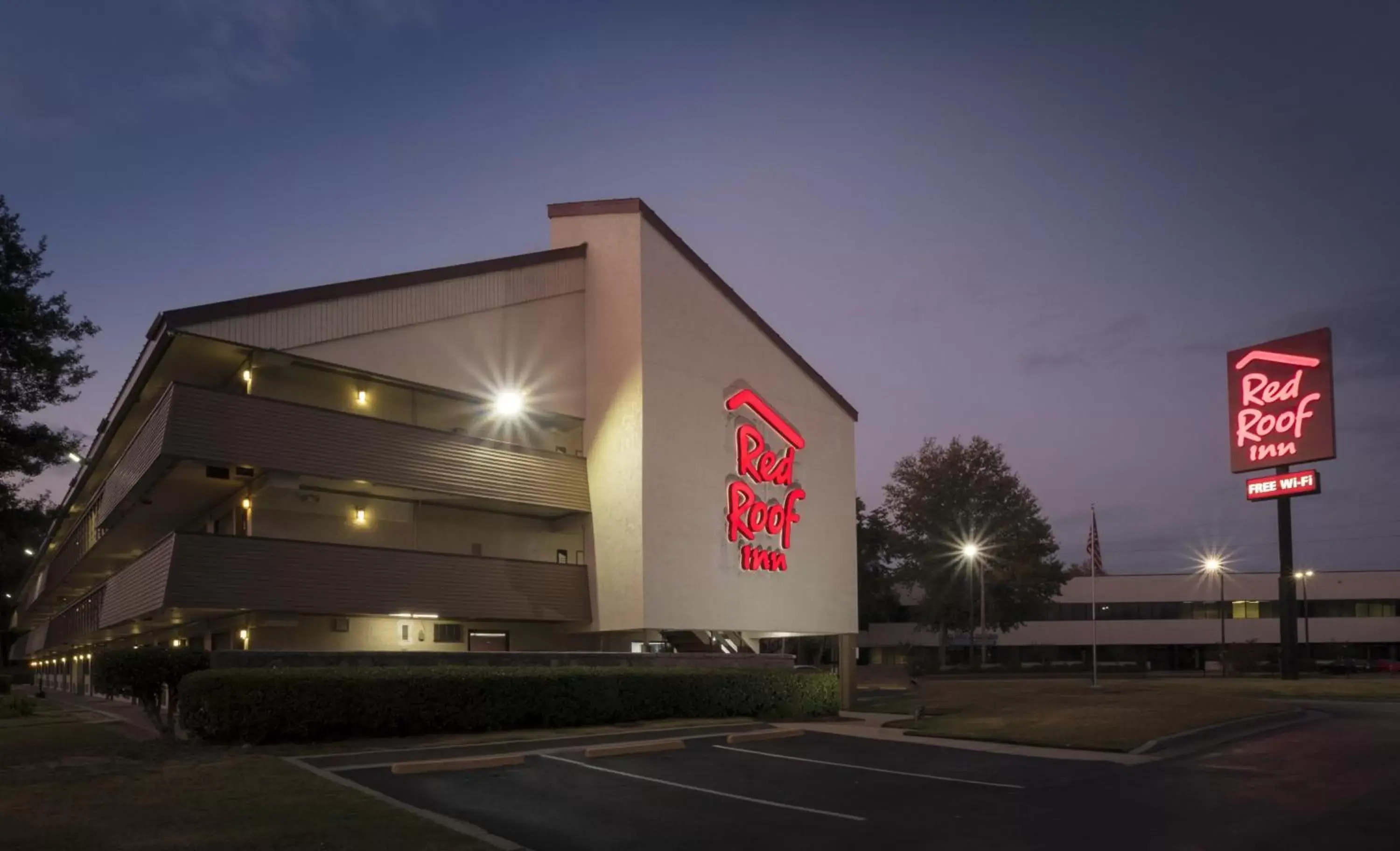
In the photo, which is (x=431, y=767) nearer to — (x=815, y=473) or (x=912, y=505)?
(x=815, y=473)

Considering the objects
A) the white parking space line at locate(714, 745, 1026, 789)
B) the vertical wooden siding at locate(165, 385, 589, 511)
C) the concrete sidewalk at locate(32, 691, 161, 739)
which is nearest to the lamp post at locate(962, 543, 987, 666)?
the vertical wooden siding at locate(165, 385, 589, 511)

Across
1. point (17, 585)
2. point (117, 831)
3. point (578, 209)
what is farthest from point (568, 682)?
point (17, 585)

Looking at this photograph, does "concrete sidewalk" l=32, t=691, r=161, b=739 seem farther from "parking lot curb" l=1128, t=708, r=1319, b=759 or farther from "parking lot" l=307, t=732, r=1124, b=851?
"parking lot curb" l=1128, t=708, r=1319, b=759

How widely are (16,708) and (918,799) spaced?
87.8ft

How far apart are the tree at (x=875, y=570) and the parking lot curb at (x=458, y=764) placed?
66.1 meters

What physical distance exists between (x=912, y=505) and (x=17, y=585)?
72155 mm

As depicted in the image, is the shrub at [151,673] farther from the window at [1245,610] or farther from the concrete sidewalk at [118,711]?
the window at [1245,610]

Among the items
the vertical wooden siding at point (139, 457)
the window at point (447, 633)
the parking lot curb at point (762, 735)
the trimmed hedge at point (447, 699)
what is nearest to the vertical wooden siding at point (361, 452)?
the vertical wooden siding at point (139, 457)

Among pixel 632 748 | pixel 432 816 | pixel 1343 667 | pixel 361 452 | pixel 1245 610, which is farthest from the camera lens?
pixel 1245 610

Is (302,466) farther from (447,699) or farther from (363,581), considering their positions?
(447,699)

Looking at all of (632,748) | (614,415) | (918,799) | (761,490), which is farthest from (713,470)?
(918,799)

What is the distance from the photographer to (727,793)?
14.7 meters

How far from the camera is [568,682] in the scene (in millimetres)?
23328

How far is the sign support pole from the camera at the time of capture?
43594 mm
